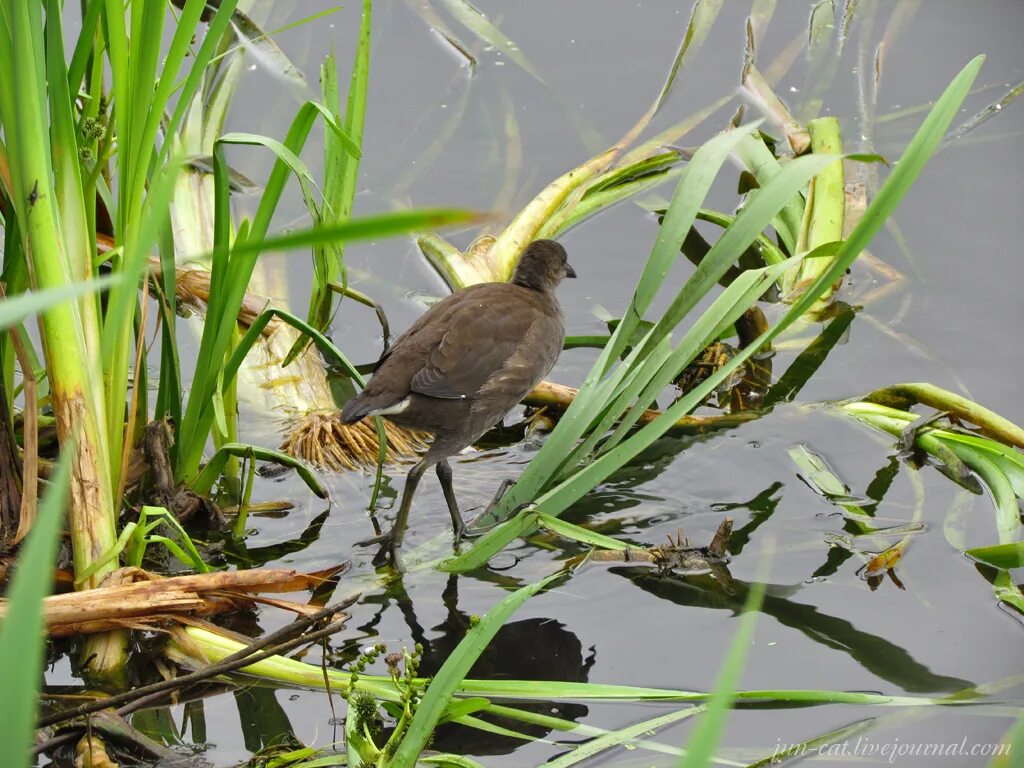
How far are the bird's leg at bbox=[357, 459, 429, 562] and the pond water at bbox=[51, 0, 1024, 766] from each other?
81 mm

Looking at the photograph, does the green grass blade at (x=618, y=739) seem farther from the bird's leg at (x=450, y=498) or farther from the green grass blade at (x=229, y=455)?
the green grass blade at (x=229, y=455)

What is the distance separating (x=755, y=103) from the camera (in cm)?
635

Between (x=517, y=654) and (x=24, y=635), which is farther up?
(x=24, y=635)

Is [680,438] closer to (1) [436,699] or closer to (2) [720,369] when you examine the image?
(2) [720,369]

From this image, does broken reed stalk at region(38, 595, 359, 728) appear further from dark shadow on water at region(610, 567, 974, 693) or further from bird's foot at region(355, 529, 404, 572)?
dark shadow on water at region(610, 567, 974, 693)

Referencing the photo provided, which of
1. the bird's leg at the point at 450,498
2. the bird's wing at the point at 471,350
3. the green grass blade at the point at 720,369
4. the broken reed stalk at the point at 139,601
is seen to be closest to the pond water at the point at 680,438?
the bird's leg at the point at 450,498

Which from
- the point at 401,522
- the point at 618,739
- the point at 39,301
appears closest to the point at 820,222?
the point at 401,522

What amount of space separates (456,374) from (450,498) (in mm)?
431

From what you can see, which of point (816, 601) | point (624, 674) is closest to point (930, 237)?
point (816, 601)

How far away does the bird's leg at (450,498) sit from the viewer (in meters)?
4.13

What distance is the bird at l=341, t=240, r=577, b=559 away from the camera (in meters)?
4.14

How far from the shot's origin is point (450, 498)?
416cm

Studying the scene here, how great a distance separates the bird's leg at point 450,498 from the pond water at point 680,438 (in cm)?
11

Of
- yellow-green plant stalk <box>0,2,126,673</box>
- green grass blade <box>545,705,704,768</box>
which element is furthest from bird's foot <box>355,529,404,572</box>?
green grass blade <box>545,705,704,768</box>
